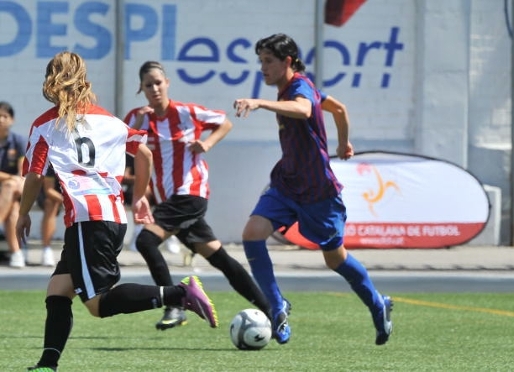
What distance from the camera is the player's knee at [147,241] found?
9.47 metres

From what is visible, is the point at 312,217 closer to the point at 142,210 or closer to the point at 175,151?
the point at 142,210

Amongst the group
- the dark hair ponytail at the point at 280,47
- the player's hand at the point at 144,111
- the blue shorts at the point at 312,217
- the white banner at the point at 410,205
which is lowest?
the white banner at the point at 410,205

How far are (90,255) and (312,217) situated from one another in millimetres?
2082

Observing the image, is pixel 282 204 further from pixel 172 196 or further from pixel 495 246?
pixel 495 246

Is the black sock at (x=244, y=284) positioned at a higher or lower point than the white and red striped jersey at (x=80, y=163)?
lower

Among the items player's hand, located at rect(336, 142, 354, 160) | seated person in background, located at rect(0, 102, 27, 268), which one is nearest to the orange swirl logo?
seated person in background, located at rect(0, 102, 27, 268)

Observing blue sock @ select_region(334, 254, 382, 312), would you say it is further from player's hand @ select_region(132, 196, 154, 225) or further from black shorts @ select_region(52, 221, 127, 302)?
black shorts @ select_region(52, 221, 127, 302)

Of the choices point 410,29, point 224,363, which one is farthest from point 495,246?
point 224,363

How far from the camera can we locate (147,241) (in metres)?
9.50

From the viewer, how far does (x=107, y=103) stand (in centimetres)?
1697

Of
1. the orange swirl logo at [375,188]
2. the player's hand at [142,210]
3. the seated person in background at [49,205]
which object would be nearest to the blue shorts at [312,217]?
the player's hand at [142,210]

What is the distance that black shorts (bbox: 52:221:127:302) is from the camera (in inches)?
264

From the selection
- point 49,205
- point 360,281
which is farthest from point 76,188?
point 49,205

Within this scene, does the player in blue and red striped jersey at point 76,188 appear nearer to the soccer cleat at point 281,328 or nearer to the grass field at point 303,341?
the grass field at point 303,341
